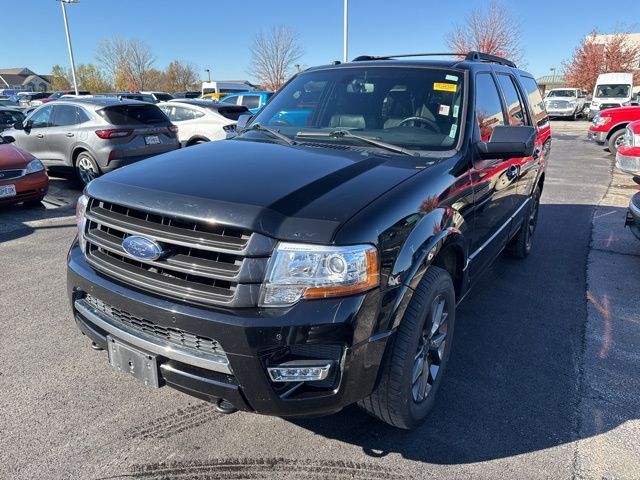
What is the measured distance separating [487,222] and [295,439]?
6.85ft

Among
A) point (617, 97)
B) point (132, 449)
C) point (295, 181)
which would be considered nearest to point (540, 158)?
point (295, 181)

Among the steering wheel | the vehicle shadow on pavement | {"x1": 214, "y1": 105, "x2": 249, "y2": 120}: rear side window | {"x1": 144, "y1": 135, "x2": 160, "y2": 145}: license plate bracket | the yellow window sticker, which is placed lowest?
the vehicle shadow on pavement

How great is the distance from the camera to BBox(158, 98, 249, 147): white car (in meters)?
10.8

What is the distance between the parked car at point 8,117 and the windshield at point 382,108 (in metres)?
11.1

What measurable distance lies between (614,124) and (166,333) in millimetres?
14942

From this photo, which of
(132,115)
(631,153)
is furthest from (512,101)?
(132,115)

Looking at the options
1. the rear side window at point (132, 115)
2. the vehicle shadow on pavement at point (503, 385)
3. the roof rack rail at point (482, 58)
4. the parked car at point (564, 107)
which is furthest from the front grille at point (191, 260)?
the parked car at point (564, 107)

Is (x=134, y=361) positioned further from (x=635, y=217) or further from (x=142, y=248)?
(x=635, y=217)

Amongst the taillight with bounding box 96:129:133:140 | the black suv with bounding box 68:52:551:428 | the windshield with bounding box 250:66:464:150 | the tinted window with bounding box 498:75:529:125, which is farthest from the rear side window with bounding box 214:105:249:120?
the black suv with bounding box 68:52:551:428

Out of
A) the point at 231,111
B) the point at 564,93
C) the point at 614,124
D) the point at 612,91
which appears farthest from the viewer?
the point at 564,93

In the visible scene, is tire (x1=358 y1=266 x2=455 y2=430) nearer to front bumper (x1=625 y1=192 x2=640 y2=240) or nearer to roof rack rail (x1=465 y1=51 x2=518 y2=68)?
roof rack rail (x1=465 y1=51 x2=518 y2=68)

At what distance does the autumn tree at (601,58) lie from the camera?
3844 centimetres

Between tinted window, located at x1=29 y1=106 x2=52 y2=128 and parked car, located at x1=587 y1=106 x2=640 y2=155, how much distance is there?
46.7ft

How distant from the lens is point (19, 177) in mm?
7043
